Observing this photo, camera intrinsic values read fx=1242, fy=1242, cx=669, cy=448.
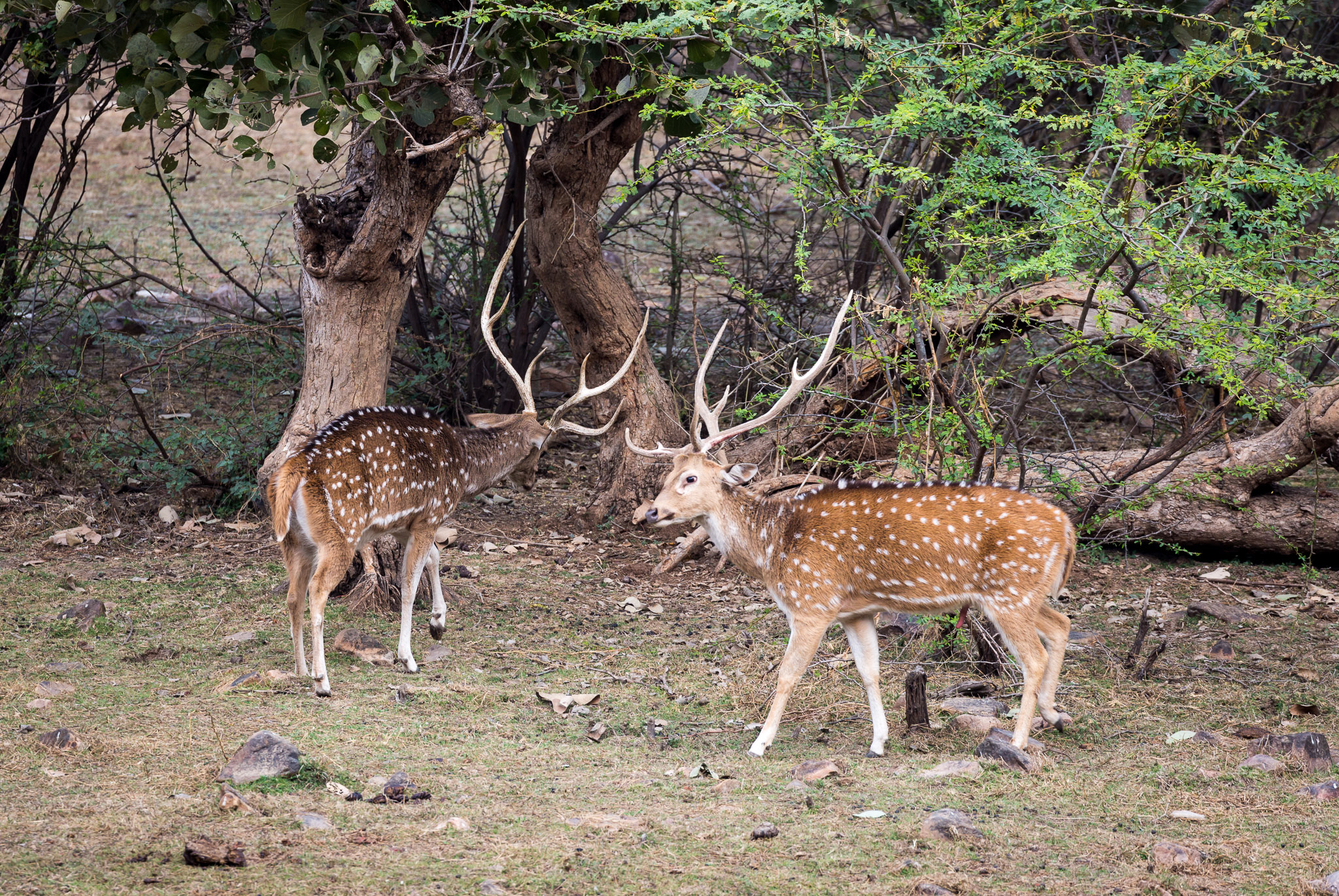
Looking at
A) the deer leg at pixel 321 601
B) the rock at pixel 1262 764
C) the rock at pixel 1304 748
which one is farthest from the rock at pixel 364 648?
the rock at pixel 1304 748

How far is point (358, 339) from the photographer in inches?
340

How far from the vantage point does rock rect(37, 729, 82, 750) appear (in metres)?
5.53

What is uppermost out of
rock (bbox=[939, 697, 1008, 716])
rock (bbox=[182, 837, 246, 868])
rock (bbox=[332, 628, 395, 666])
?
rock (bbox=[182, 837, 246, 868])

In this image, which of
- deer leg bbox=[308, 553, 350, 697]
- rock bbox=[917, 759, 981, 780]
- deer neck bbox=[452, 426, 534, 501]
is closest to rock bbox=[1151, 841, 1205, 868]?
rock bbox=[917, 759, 981, 780]

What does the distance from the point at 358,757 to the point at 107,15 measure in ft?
15.9

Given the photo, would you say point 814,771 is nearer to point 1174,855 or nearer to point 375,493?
point 1174,855

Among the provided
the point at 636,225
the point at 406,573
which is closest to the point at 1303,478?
the point at 636,225

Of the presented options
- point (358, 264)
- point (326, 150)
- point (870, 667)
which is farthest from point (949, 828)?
point (358, 264)

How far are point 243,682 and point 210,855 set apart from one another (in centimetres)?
272

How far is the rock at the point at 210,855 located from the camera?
4.26 m

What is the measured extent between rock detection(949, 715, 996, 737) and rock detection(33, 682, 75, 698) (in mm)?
4639

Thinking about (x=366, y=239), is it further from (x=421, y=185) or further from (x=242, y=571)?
(x=242, y=571)

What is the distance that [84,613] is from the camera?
789 cm

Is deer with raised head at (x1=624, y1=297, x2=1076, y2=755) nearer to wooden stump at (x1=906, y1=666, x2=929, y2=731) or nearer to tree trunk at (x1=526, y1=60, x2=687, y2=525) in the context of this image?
wooden stump at (x1=906, y1=666, x2=929, y2=731)
